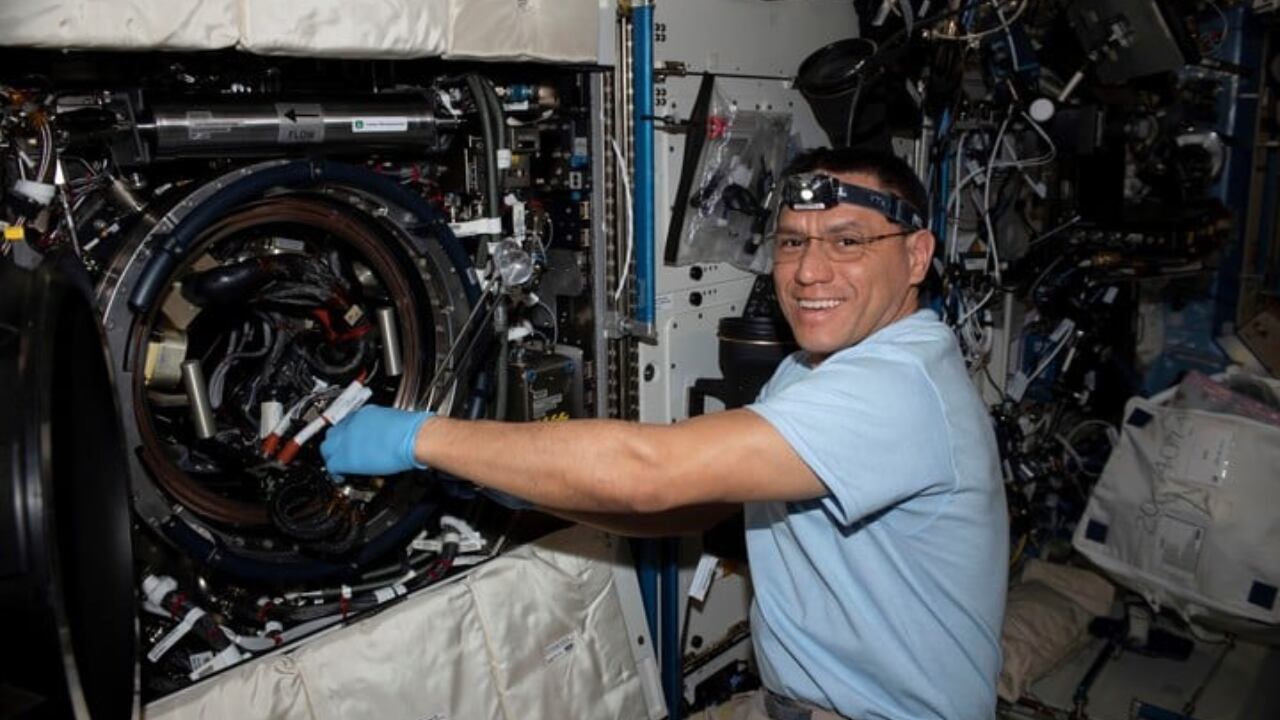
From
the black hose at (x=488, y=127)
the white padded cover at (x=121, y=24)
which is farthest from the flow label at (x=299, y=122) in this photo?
the black hose at (x=488, y=127)

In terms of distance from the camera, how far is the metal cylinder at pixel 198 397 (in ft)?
7.31

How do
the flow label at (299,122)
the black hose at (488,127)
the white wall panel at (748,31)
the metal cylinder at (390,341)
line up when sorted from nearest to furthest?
the flow label at (299,122)
the black hose at (488,127)
the metal cylinder at (390,341)
the white wall panel at (748,31)

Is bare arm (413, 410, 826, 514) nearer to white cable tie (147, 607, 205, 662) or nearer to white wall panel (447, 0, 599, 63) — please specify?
white cable tie (147, 607, 205, 662)

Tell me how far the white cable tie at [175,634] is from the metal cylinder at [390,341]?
0.82 metres

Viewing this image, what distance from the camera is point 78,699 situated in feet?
4.17

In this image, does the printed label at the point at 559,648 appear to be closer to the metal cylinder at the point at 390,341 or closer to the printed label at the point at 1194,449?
the metal cylinder at the point at 390,341

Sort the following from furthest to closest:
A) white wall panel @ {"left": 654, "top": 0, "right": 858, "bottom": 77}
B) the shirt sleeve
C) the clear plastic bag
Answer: the clear plastic bag → white wall panel @ {"left": 654, "top": 0, "right": 858, "bottom": 77} → the shirt sleeve

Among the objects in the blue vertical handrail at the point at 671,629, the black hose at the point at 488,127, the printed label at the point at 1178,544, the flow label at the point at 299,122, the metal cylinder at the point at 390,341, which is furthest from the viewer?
the printed label at the point at 1178,544

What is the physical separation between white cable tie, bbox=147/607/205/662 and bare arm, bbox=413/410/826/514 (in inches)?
33.6

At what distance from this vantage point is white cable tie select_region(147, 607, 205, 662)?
2141mm

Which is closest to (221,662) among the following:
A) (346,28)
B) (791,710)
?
(791,710)

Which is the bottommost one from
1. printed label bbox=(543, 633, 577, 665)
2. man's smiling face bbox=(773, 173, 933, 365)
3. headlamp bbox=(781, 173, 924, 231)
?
printed label bbox=(543, 633, 577, 665)

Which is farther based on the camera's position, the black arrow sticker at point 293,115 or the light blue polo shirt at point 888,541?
the black arrow sticker at point 293,115

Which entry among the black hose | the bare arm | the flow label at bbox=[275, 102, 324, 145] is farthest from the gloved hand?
the black hose
